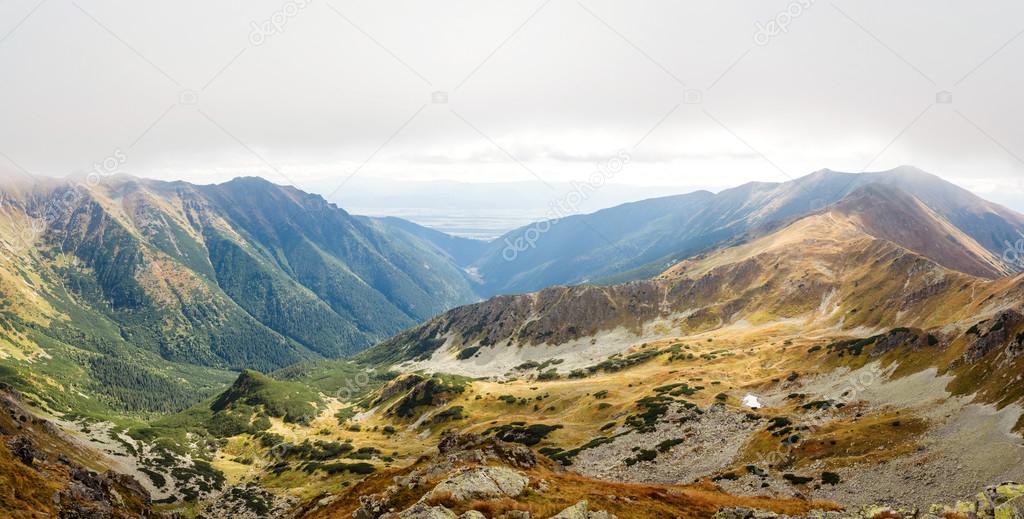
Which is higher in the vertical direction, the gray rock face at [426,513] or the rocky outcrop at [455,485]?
the gray rock face at [426,513]

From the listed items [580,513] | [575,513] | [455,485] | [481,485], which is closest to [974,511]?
[580,513]

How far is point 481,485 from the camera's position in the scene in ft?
127

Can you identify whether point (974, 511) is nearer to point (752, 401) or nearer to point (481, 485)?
point (481, 485)

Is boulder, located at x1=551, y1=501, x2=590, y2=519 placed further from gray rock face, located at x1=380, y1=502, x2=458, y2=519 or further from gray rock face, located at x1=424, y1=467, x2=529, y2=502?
gray rock face, located at x1=424, y1=467, x2=529, y2=502

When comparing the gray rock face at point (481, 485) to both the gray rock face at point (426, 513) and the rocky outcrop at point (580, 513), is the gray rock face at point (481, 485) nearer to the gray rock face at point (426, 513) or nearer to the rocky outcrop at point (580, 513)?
the gray rock face at point (426, 513)

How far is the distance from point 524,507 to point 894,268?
20166 centimetres

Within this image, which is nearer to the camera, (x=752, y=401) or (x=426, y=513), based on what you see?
(x=426, y=513)

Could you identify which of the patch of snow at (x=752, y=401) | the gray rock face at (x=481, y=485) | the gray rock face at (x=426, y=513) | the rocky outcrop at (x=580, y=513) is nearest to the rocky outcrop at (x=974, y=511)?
the rocky outcrop at (x=580, y=513)

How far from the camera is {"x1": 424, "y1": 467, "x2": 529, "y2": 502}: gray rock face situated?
3684 centimetres

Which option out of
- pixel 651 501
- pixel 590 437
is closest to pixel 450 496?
pixel 651 501

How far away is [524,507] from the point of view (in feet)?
111

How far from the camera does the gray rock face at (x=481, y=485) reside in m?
36.8

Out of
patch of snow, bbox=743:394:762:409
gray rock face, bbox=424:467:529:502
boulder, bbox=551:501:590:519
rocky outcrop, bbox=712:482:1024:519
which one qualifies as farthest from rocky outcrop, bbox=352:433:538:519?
patch of snow, bbox=743:394:762:409

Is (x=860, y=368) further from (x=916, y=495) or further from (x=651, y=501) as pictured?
(x=651, y=501)
